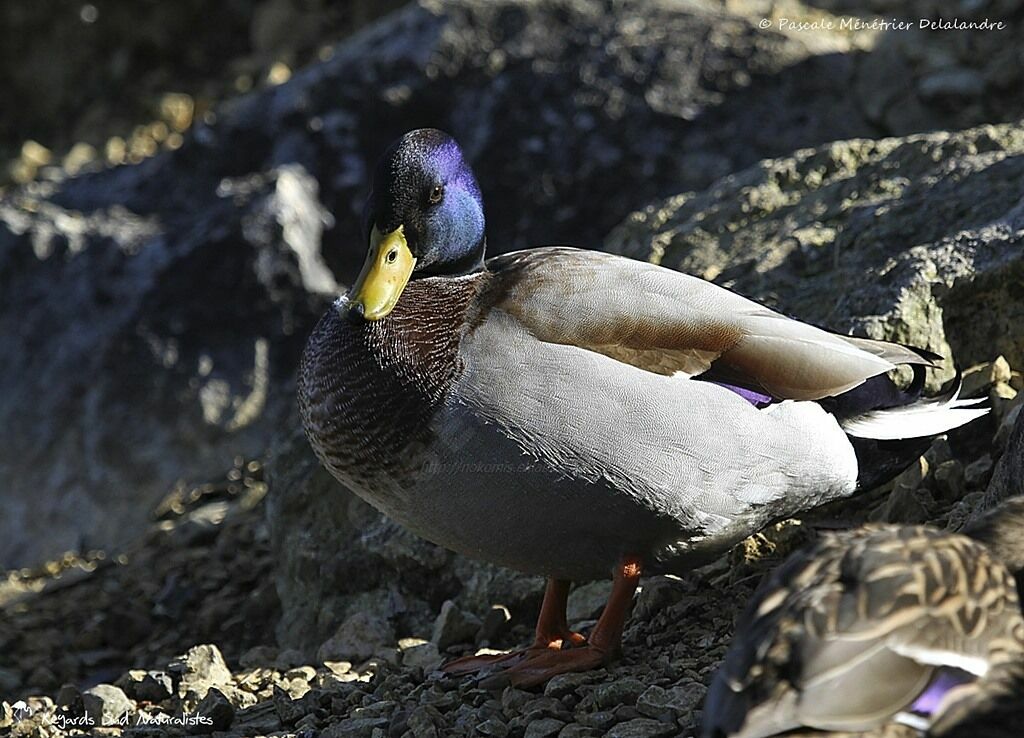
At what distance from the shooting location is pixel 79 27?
10.3 metres

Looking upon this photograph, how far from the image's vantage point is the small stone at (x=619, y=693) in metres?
3.43

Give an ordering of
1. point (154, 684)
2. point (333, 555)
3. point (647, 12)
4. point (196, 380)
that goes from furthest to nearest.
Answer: point (647, 12), point (196, 380), point (333, 555), point (154, 684)

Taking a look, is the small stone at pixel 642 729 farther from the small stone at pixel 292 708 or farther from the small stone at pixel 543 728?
the small stone at pixel 292 708

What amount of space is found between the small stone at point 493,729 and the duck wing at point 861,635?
1048 millimetres

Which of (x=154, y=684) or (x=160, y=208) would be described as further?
(x=160, y=208)

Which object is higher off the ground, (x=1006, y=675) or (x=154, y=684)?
(x=1006, y=675)

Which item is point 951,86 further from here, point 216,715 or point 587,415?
point 216,715

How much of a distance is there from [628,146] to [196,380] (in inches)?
89.3

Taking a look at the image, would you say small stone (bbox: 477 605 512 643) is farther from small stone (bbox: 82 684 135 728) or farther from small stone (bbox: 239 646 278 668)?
small stone (bbox: 82 684 135 728)

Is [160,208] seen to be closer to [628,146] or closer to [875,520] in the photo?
[628,146]

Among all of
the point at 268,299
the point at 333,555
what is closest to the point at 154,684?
the point at 333,555

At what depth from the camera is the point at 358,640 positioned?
448 cm

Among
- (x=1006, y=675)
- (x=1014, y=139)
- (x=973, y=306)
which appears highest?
(x=1014, y=139)

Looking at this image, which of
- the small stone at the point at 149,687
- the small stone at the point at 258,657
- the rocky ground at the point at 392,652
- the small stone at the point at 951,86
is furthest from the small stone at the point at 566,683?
the small stone at the point at 951,86
